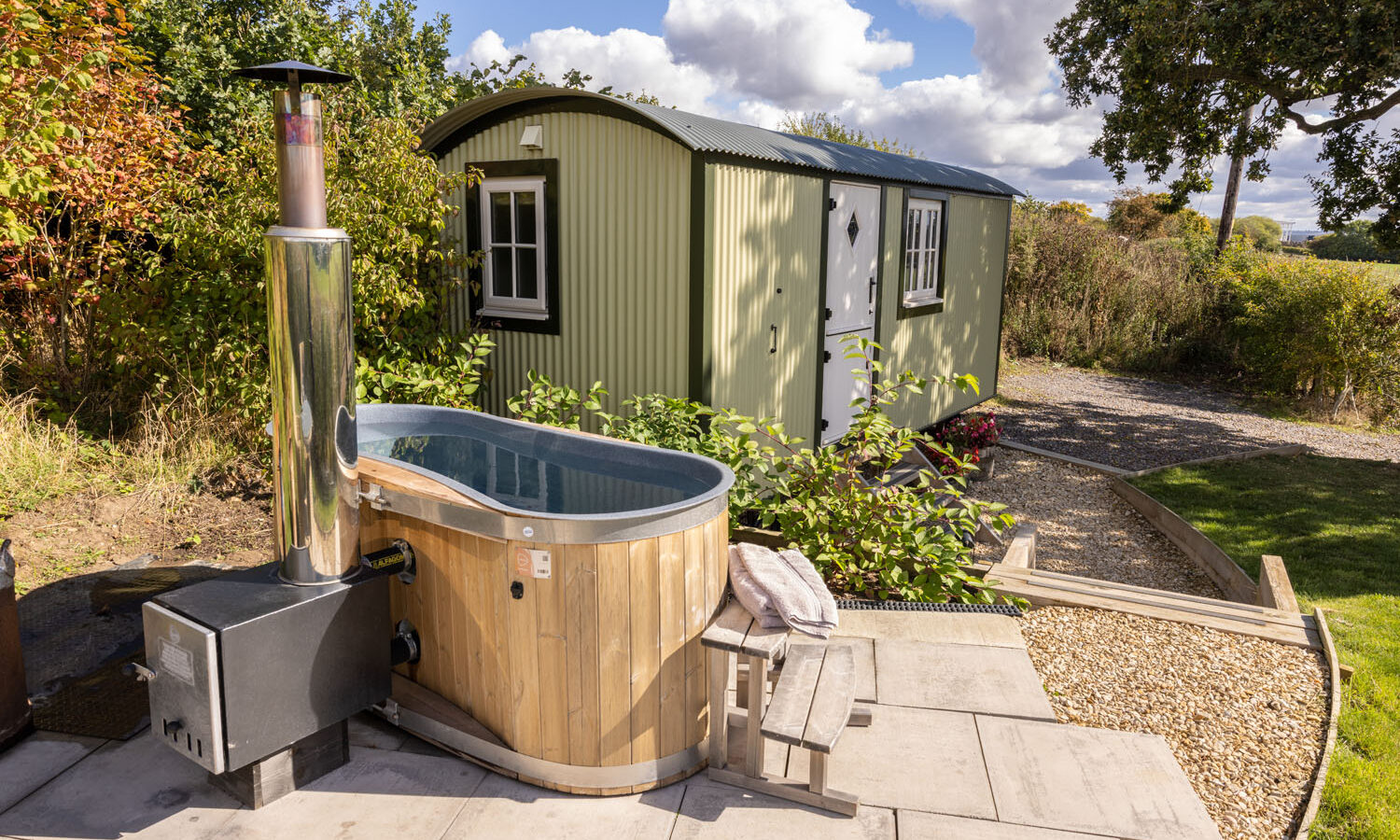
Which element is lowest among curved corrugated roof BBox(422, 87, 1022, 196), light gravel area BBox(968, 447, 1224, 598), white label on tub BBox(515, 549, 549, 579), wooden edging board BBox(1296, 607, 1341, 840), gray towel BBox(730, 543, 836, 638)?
light gravel area BBox(968, 447, 1224, 598)

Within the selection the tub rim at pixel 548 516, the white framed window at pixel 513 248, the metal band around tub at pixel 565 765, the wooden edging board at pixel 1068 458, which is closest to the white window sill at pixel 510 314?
the white framed window at pixel 513 248

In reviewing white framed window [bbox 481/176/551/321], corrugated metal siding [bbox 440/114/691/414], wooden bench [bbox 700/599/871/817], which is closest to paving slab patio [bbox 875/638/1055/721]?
wooden bench [bbox 700/599/871/817]

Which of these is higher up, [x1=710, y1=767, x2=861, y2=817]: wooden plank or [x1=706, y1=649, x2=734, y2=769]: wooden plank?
[x1=706, y1=649, x2=734, y2=769]: wooden plank

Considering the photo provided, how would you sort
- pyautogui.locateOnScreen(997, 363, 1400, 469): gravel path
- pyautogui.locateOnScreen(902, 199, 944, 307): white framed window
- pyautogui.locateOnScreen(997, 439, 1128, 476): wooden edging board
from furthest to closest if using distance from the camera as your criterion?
pyautogui.locateOnScreen(997, 363, 1400, 469): gravel path → pyautogui.locateOnScreen(997, 439, 1128, 476): wooden edging board → pyautogui.locateOnScreen(902, 199, 944, 307): white framed window

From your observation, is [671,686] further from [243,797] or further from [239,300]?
[239,300]

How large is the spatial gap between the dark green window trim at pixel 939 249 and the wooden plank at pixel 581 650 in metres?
5.86

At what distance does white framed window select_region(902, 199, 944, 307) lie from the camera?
8.32m

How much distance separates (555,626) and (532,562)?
0.73ft

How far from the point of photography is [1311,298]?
1206 cm

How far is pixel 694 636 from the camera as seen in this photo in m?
3.12

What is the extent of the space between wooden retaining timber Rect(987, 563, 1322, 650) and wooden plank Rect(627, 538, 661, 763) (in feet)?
7.93

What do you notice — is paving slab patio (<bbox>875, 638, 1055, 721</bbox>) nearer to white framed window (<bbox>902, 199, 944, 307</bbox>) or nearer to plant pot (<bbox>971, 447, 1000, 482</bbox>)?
white framed window (<bbox>902, 199, 944, 307</bbox>)

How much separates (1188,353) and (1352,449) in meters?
5.26

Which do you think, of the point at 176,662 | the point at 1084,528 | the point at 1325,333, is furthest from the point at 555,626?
the point at 1325,333
